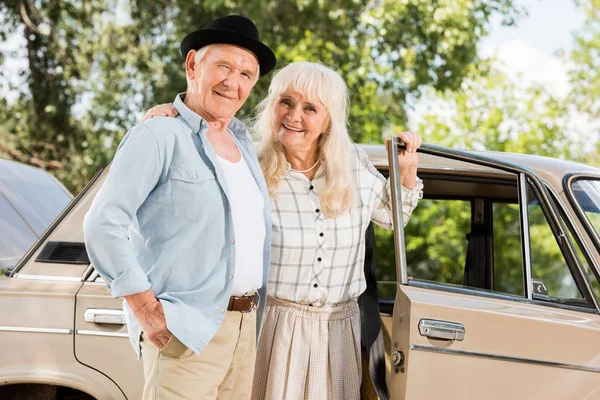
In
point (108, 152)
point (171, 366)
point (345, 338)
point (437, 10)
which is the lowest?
point (171, 366)

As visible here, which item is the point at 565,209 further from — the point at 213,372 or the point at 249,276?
the point at 213,372

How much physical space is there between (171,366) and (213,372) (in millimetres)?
173

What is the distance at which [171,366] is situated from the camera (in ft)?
8.58

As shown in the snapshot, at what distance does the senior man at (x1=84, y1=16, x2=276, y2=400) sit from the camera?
99.2 inches

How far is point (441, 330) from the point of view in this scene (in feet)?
9.93

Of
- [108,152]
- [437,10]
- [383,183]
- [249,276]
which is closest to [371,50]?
[437,10]

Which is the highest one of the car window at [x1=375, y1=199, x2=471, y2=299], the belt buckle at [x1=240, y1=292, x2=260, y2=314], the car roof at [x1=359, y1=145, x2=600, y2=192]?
the car window at [x1=375, y1=199, x2=471, y2=299]

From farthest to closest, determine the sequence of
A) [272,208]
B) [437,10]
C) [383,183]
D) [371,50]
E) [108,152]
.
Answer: [108,152], [371,50], [437,10], [383,183], [272,208]

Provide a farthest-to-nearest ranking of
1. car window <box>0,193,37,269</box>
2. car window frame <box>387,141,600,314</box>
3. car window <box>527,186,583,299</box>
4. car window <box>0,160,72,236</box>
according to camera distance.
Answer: car window <box>527,186,583,299</box> → car window <box>0,160,72,236</box> → car window <box>0,193,37,269</box> → car window frame <box>387,141,600,314</box>

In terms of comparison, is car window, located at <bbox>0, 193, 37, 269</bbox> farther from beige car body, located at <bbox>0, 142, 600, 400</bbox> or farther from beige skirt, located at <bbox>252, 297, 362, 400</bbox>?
beige skirt, located at <bbox>252, 297, 362, 400</bbox>

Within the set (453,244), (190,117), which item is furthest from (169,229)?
(453,244)

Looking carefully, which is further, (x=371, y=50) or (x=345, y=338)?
(x=371, y=50)

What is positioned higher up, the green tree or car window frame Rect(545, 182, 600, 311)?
the green tree

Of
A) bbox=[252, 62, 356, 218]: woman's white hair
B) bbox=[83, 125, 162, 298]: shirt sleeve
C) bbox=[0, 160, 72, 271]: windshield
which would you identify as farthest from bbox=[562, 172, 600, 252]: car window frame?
bbox=[0, 160, 72, 271]: windshield
